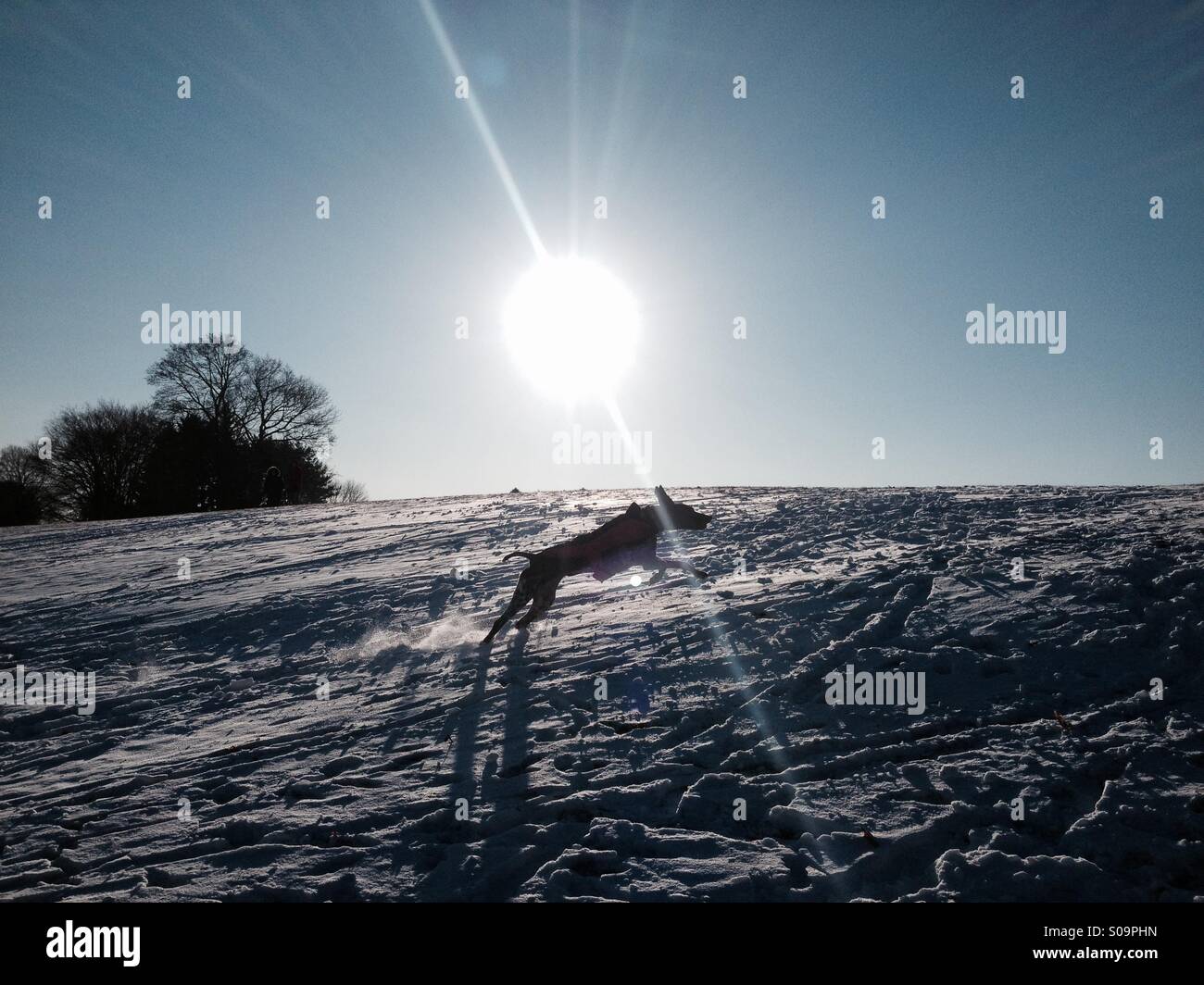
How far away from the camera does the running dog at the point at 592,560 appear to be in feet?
28.9

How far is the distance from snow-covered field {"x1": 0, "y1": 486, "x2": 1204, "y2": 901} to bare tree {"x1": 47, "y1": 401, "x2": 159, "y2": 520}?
128ft

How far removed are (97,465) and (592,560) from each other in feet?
158

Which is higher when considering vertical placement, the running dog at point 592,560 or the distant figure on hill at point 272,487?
the distant figure on hill at point 272,487

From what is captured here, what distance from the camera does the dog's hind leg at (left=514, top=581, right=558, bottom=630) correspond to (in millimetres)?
8756

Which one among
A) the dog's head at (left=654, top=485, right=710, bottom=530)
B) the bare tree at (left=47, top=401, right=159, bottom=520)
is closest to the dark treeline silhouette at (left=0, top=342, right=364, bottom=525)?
the bare tree at (left=47, top=401, right=159, bottom=520)

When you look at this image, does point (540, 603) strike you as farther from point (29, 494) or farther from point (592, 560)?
point (29, 494)

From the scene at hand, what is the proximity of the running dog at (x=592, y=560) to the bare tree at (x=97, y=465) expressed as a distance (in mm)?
45293

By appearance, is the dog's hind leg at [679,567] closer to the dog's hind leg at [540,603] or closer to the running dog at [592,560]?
the running dog at [592,560]

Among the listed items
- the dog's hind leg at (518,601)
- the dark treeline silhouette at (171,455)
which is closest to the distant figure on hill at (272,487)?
the dark treeline silhouette at (171,455)

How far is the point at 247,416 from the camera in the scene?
45312 millimetres

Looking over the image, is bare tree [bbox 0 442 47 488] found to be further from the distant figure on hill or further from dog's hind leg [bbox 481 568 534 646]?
dog's hind leg [bbox 481 568 534 646]
